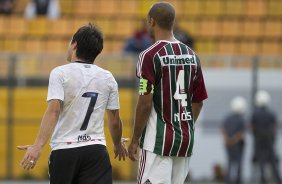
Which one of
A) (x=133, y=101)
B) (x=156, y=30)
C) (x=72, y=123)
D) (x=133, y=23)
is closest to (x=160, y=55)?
(x=156, y=30)

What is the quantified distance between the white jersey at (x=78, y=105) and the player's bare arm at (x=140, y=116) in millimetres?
412

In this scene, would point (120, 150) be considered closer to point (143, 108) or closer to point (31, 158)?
point (143, 108)

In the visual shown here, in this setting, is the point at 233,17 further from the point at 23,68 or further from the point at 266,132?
the point at 23,68

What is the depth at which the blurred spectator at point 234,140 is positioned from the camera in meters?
19.1

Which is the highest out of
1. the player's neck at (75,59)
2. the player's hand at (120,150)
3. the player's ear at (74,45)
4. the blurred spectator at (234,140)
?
the player's ear at (74,45)

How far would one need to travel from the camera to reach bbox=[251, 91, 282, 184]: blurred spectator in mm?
19188

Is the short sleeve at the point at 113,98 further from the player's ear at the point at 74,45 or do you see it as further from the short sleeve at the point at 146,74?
the player's ear at the point at 74,45

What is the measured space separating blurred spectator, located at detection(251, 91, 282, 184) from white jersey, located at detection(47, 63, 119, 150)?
11885 millimetres

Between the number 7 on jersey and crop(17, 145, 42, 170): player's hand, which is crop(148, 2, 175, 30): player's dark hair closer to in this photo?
the number 7 on jersey

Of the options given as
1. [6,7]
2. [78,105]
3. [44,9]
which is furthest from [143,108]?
[6,7]

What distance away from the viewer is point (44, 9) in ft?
73.3

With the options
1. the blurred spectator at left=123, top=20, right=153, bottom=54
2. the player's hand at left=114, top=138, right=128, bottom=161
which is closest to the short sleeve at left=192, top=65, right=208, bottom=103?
the player's hand at left=114, top=138, right=128, bottom=161

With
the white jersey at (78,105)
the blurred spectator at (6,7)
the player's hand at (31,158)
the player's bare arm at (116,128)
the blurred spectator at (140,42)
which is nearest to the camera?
the player's hand at (31,158)

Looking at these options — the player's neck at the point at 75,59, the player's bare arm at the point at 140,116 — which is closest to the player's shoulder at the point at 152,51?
the player's bare arm at the point at 140,116
